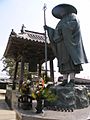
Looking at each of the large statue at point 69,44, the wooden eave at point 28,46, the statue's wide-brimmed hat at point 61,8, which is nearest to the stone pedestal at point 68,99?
the large statue at point 69,44

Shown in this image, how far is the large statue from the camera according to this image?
24.0 ft

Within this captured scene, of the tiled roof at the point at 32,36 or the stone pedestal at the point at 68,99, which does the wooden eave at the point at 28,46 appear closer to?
the tiled roof at the point at 32,36

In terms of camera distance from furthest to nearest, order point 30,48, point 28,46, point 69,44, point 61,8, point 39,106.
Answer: point 30,48, point 28,46, point 61,8, point 69,44, point 39,106

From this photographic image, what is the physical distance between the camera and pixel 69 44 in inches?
290

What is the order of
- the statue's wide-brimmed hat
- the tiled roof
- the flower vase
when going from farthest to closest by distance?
the tiled roof
the statue's wide-brimmed hat
the flower vase

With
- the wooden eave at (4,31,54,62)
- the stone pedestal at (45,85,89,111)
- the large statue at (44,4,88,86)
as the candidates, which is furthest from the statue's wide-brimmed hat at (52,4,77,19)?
the wooden eave at (4,31,54,62)

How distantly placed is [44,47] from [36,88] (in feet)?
22.3

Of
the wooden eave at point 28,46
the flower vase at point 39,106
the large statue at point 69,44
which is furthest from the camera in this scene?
the wooden eave at point 28,46

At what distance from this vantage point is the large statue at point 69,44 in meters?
7.33

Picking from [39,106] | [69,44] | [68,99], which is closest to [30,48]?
[69,44]

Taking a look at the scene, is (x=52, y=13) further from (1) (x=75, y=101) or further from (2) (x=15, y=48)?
(2) (x=15, y=48)

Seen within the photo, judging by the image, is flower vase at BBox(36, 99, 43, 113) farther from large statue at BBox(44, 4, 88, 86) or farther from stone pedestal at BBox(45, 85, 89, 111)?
large statue at BBox(44, 4, 88, 86)

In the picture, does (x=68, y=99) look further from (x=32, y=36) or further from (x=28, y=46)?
(x=32, y=36)

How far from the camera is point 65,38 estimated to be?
24.3 feet
